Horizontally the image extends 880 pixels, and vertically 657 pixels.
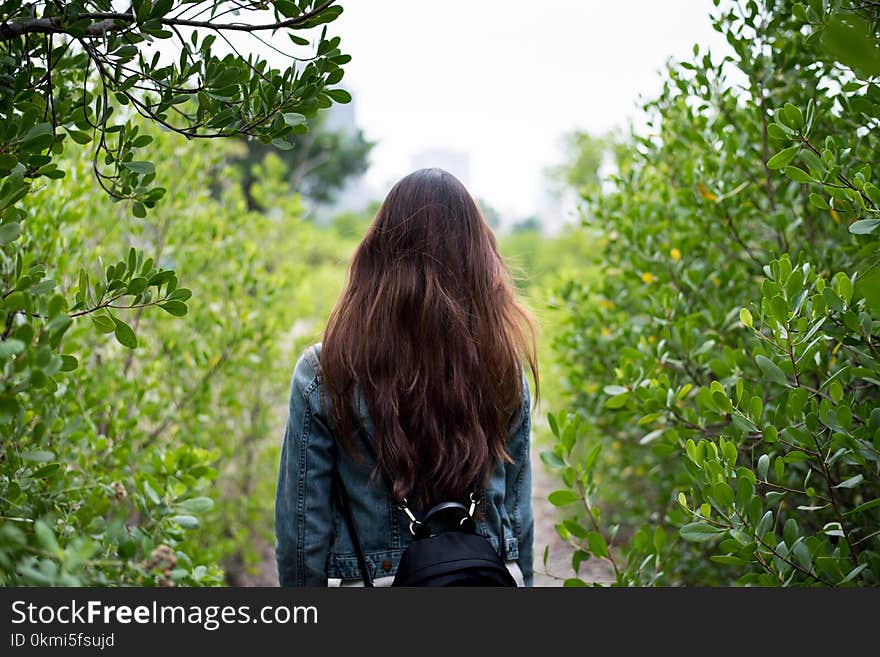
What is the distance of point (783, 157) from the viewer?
62.0 inches

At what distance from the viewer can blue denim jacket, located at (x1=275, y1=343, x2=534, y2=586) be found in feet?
5.82

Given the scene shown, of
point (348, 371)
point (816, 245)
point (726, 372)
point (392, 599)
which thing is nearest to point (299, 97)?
point (348, 371)

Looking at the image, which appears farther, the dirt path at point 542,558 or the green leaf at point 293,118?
the dirt path at point 542,558

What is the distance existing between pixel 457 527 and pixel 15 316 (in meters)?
1.13

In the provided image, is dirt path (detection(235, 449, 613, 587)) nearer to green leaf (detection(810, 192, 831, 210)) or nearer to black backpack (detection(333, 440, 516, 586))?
black backpack (detection(333, 440, 516, 586))

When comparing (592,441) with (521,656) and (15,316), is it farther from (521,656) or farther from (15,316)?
(15,316)

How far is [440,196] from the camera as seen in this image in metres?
1.91

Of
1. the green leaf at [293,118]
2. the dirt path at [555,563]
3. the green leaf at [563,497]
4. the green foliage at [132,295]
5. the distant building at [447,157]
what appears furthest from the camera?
the distant building at [447,157]

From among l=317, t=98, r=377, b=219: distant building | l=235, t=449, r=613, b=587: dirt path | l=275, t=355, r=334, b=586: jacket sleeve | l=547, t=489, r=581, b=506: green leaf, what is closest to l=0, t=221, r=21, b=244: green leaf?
l=275, t=355, r=334, b=586: jacket sleeve

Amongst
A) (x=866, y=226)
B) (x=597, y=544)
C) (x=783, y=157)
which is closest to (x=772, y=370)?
(x=866, y=226)

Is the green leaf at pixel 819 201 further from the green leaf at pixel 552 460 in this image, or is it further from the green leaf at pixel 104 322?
the green leaf at pixel 104 322

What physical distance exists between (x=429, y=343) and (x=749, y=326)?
0.78 meters

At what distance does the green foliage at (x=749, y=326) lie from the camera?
4.98 ft

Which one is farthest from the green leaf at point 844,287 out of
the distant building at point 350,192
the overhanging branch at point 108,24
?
the distant building at point 350,192
